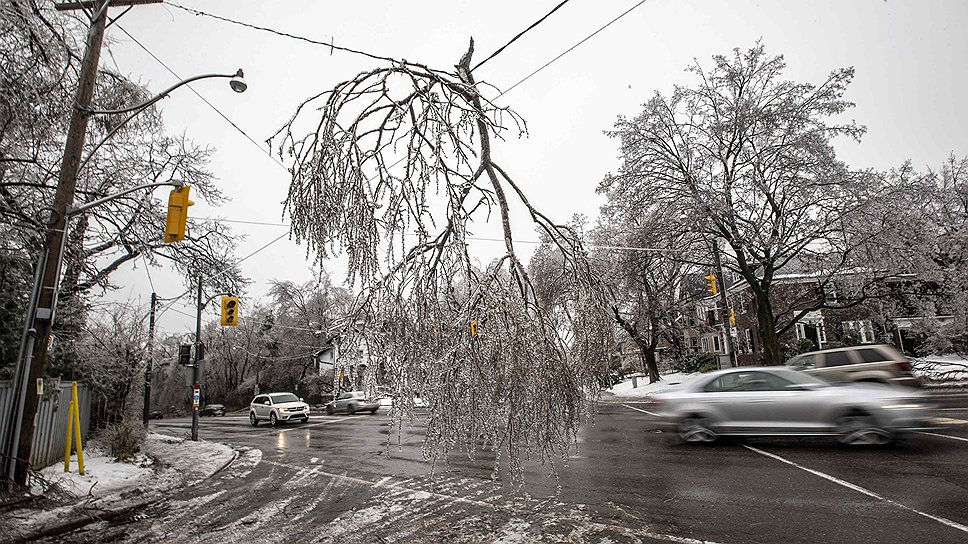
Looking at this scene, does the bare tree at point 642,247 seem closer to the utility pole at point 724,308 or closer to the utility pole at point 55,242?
the utility pole at point 724,308

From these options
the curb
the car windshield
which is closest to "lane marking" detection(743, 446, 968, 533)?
the car windshield

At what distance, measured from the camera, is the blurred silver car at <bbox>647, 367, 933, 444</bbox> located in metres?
9.46

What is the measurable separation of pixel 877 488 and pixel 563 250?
6252 mm

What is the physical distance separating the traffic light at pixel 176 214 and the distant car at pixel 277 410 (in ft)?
65.1

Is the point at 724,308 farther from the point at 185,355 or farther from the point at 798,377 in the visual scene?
the point at 185,355

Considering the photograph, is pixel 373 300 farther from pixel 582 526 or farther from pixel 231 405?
pixel 231 405

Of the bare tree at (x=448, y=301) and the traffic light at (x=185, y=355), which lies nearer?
the bare tree at (x=448, y=301)

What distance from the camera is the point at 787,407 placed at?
33.6 feet

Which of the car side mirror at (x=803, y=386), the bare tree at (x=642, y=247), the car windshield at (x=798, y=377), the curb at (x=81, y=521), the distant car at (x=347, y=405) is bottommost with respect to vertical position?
the distant car at (x=347, y=405)

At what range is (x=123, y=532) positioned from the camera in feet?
23.2

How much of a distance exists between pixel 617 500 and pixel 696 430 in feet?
16.1

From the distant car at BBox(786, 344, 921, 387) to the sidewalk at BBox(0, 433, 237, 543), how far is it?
617 inches

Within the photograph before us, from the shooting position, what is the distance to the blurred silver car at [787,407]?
946 cm

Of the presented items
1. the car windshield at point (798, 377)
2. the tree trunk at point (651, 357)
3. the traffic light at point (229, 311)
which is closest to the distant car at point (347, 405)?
the traffic light at point (229, 311)
